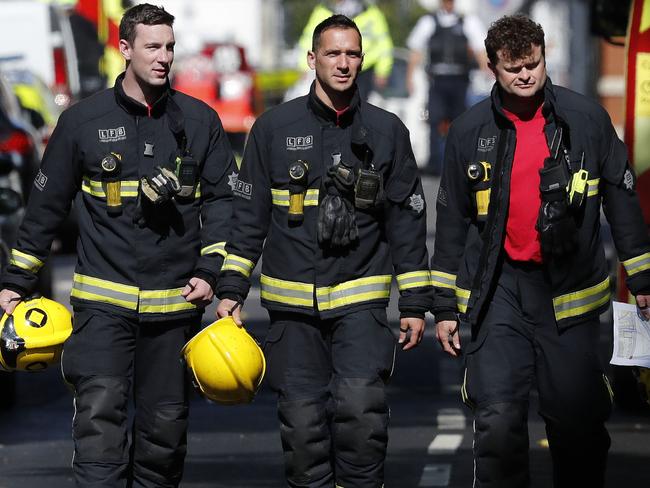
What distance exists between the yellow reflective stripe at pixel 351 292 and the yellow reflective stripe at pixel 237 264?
31 centimetres

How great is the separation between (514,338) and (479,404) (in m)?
0.29

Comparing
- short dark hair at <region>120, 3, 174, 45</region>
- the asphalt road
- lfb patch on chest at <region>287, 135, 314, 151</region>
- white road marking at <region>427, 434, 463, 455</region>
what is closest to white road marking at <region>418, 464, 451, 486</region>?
the asphalt road

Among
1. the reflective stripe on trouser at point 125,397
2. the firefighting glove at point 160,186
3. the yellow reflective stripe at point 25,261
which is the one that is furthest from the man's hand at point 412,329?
the yellow reflective stripe at point 25,261

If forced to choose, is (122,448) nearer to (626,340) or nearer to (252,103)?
(626,340)

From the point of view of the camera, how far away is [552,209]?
746cm

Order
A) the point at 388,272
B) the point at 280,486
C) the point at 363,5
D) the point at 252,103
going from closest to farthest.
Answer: the point at 388,272
the point at 280,486
the point at 363,5
the point at 252,103

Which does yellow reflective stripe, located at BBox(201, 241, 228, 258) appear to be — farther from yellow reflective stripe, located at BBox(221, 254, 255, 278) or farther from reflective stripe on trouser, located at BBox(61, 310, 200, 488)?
reflective stripe on trouser, located at BBox(61, 310, 200, 488)

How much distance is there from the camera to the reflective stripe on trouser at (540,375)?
756 centimetres

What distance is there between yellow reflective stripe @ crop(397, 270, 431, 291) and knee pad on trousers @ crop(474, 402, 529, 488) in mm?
614

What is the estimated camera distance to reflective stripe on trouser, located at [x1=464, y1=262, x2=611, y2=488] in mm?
7559

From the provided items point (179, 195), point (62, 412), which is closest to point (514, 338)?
point (179, 195)

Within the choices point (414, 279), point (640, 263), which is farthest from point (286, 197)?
point (640, 263)

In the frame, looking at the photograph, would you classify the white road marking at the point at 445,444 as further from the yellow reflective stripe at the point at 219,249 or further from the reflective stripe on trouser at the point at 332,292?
the yellow reflective stripe at the point at 219,249

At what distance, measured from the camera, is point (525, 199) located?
7566mm
